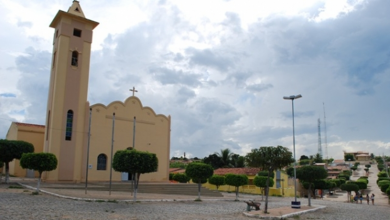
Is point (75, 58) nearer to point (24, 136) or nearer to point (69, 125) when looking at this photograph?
point (69, 125)

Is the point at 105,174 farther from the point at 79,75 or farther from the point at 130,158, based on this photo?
the point at 130,158

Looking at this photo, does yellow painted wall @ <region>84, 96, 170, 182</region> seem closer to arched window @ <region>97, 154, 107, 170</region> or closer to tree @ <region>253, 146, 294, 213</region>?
arched window @ <region>97, 154, 107, 170</region>

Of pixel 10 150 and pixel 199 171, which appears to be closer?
pixel 199 171

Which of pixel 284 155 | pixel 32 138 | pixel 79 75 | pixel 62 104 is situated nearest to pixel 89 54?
pixel 79 75

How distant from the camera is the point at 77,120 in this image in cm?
3036

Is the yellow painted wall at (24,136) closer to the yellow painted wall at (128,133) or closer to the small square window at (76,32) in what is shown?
the yellow painted wall at (128,133)

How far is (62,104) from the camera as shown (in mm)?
29797

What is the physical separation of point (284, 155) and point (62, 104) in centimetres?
2033

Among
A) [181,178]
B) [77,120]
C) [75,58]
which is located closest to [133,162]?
[77,120]

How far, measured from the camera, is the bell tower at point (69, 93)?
2911cm

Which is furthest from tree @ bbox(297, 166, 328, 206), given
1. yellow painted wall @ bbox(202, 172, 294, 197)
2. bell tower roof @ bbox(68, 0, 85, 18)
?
bell tower roof @ bbox(68, 0, 85, 18)

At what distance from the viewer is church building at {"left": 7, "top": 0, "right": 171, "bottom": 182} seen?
29344 mm

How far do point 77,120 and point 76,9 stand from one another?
1076 centimetres

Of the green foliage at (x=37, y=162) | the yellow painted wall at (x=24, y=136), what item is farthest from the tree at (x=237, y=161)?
the green foliage at (x=37, y=162)
